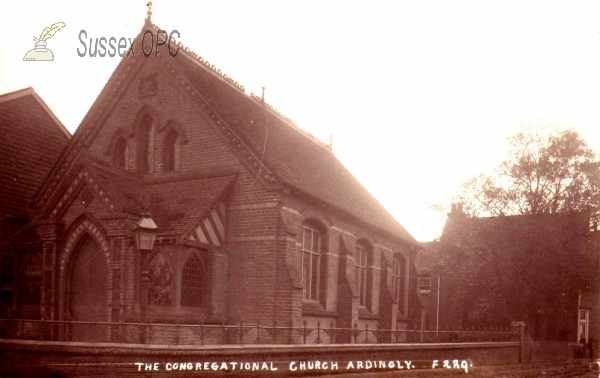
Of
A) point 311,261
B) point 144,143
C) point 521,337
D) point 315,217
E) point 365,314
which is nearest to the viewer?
point 144,143

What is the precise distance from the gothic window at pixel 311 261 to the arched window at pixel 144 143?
6.51 metres

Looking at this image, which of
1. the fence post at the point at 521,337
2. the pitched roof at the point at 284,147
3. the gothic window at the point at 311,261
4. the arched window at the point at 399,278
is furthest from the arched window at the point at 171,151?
the fence post at the point at 521,337

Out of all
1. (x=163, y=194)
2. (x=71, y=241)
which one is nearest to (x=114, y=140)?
(x=163, y=194)

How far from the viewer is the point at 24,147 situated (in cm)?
2709

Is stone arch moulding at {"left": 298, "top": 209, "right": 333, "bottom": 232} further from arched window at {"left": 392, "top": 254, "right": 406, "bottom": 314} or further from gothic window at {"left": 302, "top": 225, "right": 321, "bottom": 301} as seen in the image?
arched window at {"left": 392, "top": 254, "right": 406, "bottom": 314}

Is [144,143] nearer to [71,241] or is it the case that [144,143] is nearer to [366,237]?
[71,241]

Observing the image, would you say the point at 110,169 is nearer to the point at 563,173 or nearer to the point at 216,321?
the point at 216,321

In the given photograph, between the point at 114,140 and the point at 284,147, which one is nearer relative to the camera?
the point at 114,140

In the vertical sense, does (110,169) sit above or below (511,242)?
above

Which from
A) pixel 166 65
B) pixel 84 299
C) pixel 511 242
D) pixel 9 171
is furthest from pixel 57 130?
pixel 511 242

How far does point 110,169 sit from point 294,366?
10.6 metres

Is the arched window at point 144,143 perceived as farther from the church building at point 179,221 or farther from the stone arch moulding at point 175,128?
the stone arch moulding at point 175,128

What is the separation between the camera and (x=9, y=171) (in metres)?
25.6

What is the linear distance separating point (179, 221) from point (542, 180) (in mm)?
22198
